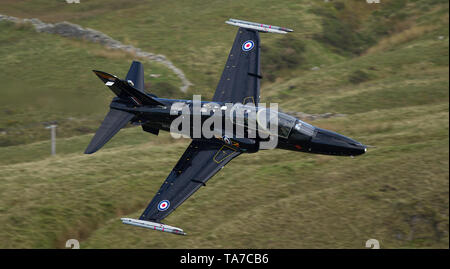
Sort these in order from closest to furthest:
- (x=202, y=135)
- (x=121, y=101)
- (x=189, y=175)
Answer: (x=189, y=175) < (x=202, y=135) < (x=121, y=101)

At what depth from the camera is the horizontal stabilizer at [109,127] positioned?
1902 centimetres

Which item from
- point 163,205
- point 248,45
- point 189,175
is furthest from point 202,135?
point 248,45

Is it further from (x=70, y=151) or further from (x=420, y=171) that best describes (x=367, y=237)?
(x=70, y=151)

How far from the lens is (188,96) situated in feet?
119

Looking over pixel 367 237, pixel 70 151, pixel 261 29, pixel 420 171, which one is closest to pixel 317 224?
pixel 367 237

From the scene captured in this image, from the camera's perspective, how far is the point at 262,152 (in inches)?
1014

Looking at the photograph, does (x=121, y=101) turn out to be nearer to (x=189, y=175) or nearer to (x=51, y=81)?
(x=189, y=175)

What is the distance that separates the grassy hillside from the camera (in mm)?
19703

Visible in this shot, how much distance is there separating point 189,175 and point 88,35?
24456 millimetres

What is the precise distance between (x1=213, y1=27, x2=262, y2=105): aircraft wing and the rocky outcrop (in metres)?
15.8

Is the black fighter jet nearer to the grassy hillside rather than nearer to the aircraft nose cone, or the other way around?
the aircraft nose cone

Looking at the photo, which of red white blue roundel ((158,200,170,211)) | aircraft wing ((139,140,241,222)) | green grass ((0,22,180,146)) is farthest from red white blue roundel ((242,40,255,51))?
green grass ((0,22,180,146))

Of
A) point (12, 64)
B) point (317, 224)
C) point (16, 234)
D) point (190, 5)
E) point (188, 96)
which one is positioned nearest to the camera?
point (16, 234)

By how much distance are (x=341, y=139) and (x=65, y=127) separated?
65.2ft
